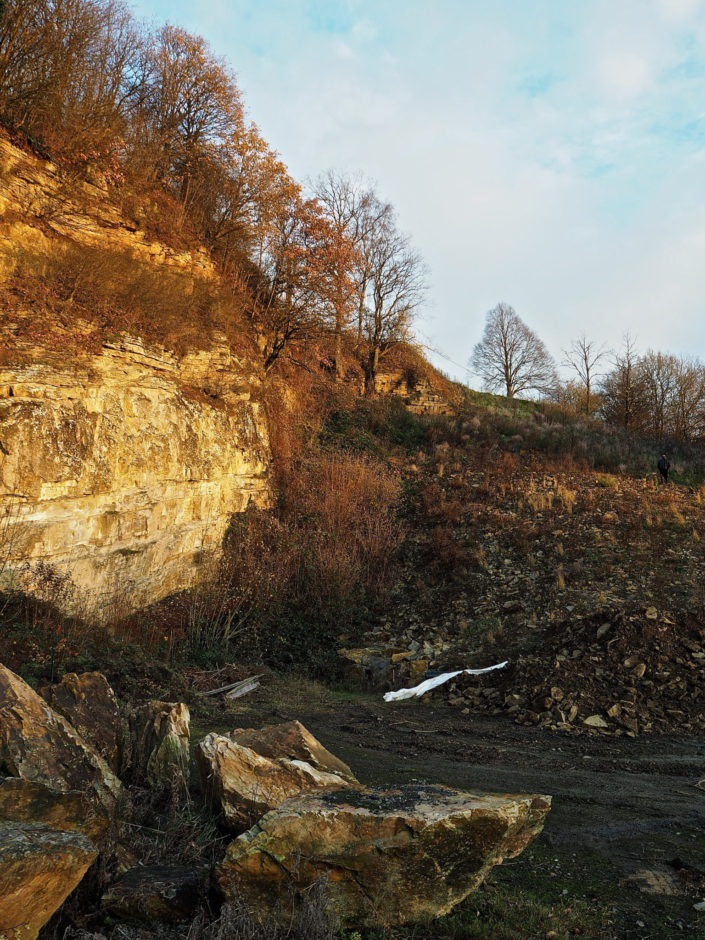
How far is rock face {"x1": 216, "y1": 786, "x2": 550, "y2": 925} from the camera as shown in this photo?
3.18 metres

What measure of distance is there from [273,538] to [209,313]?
21.7 ft

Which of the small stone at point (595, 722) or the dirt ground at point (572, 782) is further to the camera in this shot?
the small stone at point (595, 722)

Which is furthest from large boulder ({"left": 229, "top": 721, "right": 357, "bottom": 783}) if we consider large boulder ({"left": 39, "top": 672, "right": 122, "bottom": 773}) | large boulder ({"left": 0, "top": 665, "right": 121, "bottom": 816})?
large boulder ({"left": 0, "top": 665, "right": 121, "bottom": 816})

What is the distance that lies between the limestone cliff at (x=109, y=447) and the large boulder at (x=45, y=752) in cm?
631

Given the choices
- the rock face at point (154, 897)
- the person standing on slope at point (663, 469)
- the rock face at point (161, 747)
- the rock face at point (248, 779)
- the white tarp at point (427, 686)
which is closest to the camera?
the rock face at point (154, 897)

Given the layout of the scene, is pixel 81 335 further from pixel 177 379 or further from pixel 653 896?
pixel 653 896

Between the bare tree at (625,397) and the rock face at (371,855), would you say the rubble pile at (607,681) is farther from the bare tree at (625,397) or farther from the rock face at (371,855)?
the bare tree at (625,397)

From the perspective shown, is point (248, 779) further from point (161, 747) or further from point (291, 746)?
point (161, 747)

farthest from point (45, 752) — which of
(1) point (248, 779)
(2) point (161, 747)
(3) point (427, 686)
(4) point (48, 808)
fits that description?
(3) point (427, 686)

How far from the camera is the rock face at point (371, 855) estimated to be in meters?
3.18

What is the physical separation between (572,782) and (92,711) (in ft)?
16.3

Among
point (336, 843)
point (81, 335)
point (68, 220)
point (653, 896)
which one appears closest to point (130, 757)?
point (336, 843)

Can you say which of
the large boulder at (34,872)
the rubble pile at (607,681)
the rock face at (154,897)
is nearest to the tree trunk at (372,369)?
the rubble pile at (607,681)

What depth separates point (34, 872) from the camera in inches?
105
